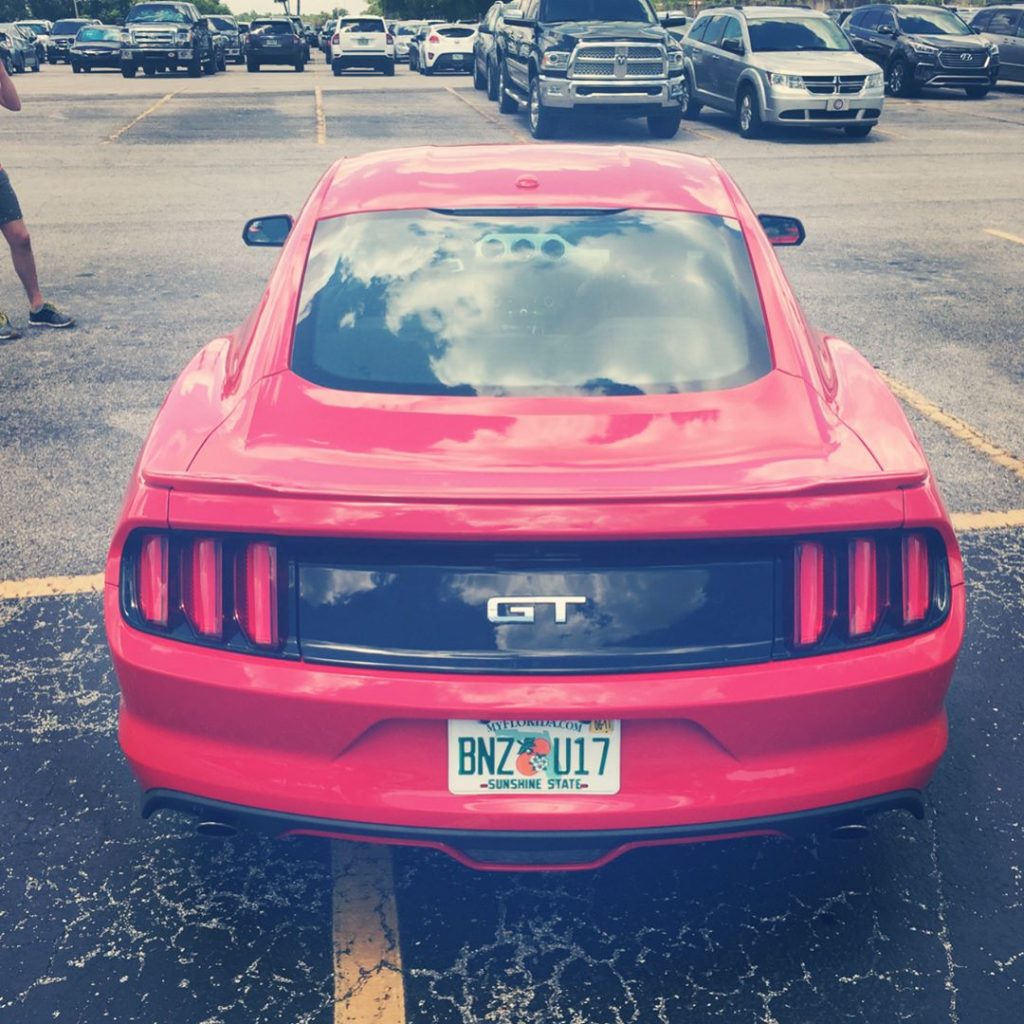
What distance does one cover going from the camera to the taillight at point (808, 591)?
2623mm

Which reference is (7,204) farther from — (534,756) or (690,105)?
(690,105)

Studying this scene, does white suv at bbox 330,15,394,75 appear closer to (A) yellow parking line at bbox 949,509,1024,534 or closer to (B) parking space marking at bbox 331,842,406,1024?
(A) yellow parking line at bbox 949,509,1024,534

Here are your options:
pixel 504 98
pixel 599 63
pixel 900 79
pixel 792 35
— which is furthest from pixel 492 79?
pixel 900 79

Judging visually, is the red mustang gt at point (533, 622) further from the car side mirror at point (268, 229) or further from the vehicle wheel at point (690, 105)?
the vehicle wheel at point (690, 105)

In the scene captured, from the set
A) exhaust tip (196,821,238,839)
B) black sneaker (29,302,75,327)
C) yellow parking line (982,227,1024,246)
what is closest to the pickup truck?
yellow parking line (982,227,1024,246)

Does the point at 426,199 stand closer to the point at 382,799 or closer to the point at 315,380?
the point at 315,380

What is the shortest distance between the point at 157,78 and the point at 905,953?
3815 centimetres

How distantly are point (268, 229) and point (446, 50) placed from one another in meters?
34.5

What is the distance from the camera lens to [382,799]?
8.57ft

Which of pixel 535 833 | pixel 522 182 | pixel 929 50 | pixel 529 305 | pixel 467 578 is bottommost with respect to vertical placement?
pixel 929 50

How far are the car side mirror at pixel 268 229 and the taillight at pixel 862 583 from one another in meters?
2.93

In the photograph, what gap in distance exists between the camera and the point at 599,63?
18469 millimetres

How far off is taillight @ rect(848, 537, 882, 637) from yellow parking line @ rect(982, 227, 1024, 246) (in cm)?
1011

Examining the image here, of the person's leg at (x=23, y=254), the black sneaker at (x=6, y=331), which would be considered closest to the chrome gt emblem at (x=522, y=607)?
the person's leg at (x=23, y=254)
